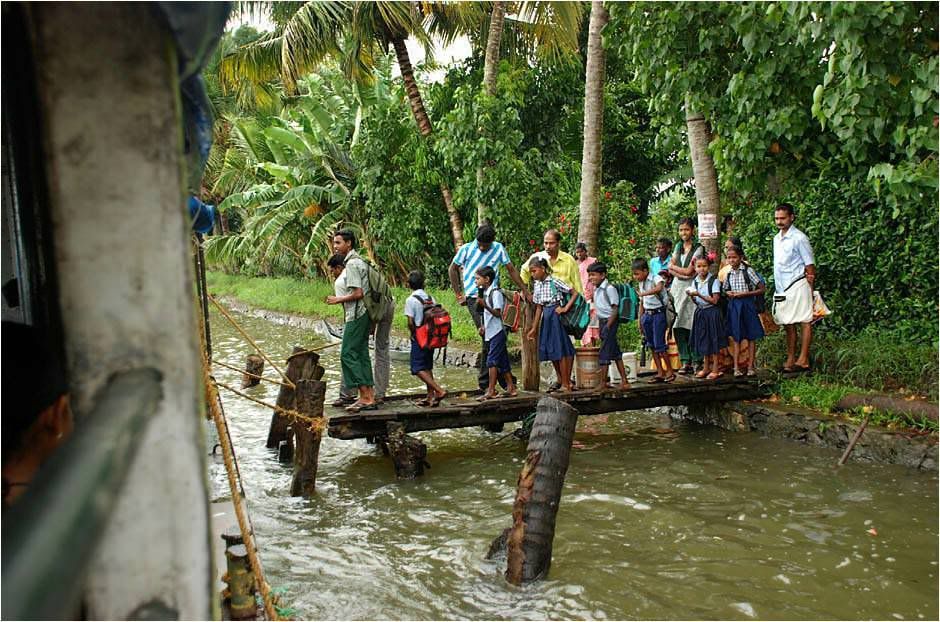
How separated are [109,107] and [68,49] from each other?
0.11 meters

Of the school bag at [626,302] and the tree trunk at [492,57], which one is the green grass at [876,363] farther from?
the tree trunk at [492,57]

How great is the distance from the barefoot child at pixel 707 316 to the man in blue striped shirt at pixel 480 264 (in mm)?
2095

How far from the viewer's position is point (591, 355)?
9539mm

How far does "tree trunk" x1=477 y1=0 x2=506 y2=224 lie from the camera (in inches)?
571

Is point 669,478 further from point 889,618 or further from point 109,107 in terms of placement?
point 109,107

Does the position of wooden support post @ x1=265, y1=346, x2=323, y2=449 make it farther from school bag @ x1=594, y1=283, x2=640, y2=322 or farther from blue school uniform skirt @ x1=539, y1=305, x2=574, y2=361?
school bag @ x1=594, y1=283, x2=640, y2=322

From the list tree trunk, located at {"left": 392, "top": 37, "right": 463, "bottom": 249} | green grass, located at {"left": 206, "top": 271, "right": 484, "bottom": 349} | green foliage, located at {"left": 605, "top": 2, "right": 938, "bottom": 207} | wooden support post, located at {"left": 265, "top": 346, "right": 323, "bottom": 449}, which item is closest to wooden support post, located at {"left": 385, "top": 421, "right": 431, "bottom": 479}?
wooden support post, located at {"left": 265, "top": 346, "right": 323, "bottom": 449}

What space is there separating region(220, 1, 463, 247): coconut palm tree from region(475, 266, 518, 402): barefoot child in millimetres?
7733

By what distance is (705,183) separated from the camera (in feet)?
36.2

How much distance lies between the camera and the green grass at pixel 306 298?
1677 centimetres

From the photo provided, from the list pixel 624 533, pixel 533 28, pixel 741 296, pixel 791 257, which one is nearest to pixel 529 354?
pixel 741 296

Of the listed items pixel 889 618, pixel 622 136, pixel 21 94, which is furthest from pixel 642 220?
pixel 21 94

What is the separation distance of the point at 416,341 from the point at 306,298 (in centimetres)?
1681

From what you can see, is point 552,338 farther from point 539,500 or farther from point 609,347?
point 539,500
